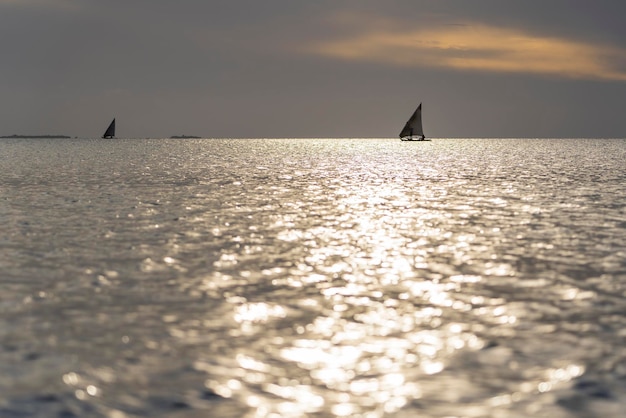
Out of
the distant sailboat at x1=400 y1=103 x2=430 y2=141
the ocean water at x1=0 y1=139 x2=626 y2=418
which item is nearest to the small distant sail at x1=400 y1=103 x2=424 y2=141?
the distant sailboat at x1=400 y1=103 x2=430 y2=141

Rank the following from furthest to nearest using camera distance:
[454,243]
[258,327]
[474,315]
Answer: [454,243] < [474,315] < [258,327]

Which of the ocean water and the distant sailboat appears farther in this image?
the distant sailboat

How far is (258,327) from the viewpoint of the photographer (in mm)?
15453

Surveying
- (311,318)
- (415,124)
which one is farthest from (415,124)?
(311,318)

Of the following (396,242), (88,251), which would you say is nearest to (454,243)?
(396,242)

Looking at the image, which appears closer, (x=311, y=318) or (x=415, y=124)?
(x=311, y=318)

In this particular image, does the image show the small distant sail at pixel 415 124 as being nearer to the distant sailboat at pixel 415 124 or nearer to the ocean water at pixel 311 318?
the distant sailboat at pixel 415 124

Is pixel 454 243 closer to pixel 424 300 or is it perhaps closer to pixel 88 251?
pixel 424 300

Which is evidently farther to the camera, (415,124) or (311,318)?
(415,124)

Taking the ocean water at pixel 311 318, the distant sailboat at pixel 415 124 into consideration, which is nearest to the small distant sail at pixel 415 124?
the distant sailboat at pixel 415 124

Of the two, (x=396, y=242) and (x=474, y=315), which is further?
(x=396, y=242)

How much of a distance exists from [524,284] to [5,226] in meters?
22.6

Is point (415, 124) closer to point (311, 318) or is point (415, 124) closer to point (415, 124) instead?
point (415, 124)

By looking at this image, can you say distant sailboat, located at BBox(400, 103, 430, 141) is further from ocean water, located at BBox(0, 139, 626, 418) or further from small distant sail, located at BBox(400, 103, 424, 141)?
ocean water, located at BBox(0, 139, 626, 418)
